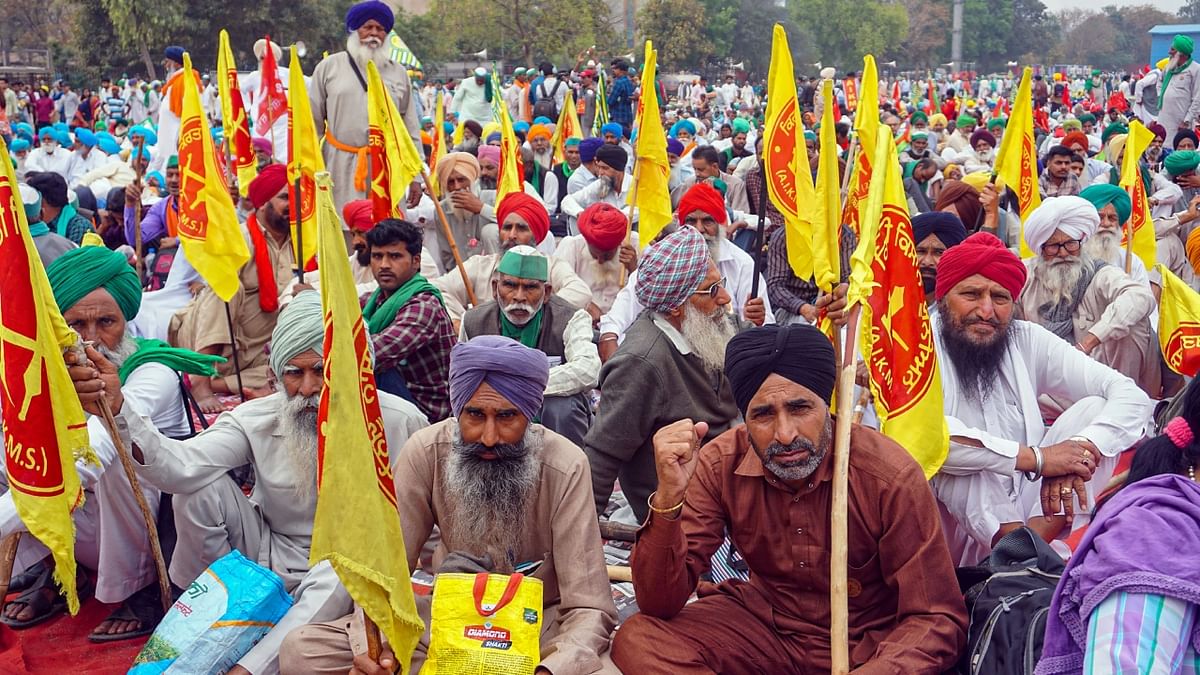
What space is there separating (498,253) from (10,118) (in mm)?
19253

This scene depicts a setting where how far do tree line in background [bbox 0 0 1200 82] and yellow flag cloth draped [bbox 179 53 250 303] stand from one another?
2541 cm

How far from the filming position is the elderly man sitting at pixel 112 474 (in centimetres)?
409

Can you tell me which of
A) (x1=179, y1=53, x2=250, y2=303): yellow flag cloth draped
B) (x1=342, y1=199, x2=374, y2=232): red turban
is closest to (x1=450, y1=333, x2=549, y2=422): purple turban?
(x1=179, y1=53, x2=250, y2=303): yellow flag cloth draped

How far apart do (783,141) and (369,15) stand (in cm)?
421

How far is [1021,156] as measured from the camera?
24.5ft

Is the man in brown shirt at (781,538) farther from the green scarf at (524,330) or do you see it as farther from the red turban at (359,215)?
the red turban at (359,215)

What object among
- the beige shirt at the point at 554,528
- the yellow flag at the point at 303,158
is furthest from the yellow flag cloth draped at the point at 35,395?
the yellow flag at the point at 303,158

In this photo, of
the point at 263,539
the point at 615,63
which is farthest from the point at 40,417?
the point at 615,63

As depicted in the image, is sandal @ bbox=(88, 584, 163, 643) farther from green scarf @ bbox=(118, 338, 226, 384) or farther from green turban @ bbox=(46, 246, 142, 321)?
green turban @ bbox=(46, 246, 142, 321)

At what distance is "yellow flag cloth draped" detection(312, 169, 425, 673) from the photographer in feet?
9.22

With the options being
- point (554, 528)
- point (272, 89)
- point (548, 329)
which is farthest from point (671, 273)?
point (272, 89)

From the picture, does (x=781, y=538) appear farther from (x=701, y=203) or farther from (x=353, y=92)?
(x=353, y=92)

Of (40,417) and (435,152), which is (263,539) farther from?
(435,152)

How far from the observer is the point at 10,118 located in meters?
23.1
